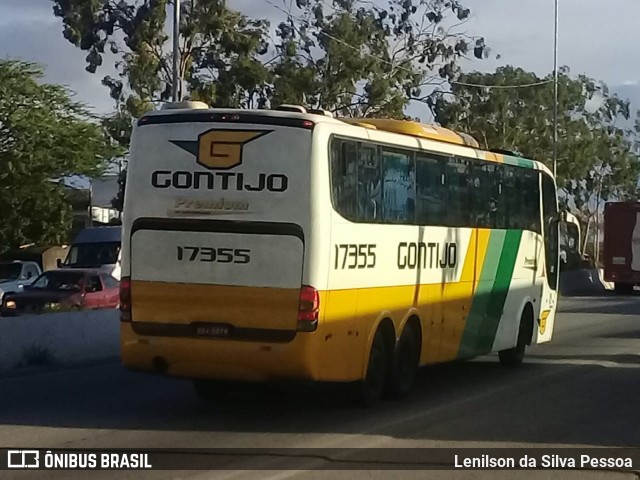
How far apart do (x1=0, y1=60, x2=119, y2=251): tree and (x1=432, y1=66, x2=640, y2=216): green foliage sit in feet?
48.9

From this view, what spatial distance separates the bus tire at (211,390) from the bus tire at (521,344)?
586cm

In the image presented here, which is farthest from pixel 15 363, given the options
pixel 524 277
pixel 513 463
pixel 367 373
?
pixel 513 463

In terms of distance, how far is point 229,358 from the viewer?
12.5m

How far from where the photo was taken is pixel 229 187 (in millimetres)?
12570

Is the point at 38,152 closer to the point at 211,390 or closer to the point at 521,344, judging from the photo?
the point at 521,344

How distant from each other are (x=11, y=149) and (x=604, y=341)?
1138 inches

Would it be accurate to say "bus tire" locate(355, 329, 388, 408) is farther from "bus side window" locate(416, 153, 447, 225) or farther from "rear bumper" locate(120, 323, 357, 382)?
"bus side window" locate(416, 153, 447, 225)

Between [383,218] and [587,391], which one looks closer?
[383,218]

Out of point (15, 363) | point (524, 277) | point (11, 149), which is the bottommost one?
point (15, 363)

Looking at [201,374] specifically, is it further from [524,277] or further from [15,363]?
[524,277]

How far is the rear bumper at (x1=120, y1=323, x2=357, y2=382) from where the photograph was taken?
40.5 ft

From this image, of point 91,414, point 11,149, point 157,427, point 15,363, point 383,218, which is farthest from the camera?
point 11,149

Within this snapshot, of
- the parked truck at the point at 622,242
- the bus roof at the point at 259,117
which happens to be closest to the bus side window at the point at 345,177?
the bus roof at the point at 259,117

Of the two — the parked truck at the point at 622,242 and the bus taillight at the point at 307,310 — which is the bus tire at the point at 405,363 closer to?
the bus taillight at the point at 307,310
